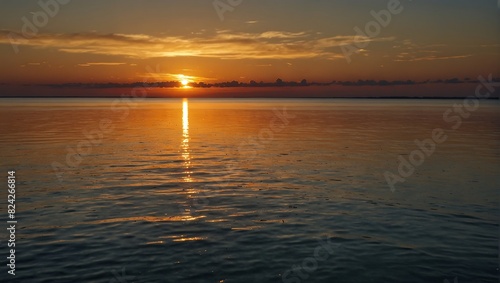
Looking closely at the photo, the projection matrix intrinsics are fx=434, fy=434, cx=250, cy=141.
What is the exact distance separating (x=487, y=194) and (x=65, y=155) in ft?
118

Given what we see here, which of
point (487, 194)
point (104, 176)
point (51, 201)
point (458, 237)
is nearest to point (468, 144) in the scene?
point (487, 194)

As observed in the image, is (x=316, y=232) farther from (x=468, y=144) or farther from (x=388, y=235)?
(x=468, y=144)

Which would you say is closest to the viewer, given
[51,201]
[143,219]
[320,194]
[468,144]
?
[143,219]

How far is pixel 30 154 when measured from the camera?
42.1m

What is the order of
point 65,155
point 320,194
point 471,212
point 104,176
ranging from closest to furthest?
point 471,212 → point 320,194 → point 104,176 → point 65,155

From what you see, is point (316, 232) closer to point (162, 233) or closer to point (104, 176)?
point (162, 233)

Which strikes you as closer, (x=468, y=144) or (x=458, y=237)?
(x=458, y=237)
